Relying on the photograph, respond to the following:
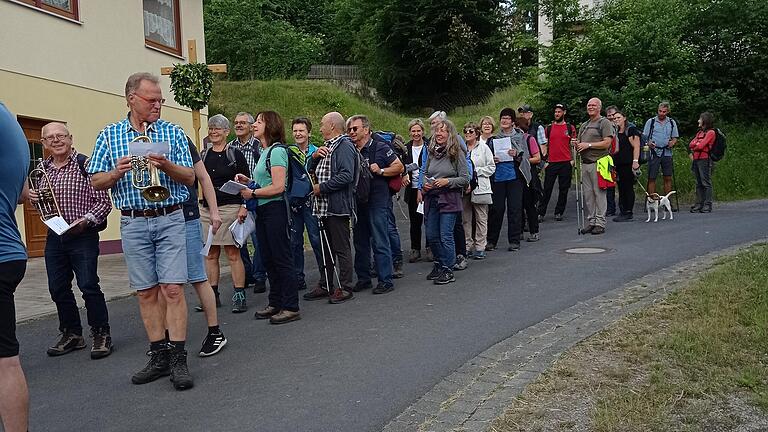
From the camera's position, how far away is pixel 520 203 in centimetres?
1044

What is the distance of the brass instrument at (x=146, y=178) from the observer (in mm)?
4656

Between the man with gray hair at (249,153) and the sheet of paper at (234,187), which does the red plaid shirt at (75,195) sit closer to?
the sheet of paper at (234,187)

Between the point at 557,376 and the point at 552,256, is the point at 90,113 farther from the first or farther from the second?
the point at 557,376

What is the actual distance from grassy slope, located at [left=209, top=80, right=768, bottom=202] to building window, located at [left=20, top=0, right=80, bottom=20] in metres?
11.7

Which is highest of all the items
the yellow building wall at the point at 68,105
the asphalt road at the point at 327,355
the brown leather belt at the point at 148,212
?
the yellow building wall at the point at 68,105

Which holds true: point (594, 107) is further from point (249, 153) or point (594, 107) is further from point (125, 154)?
point (125, 154)

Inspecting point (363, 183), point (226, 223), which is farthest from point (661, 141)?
point (226, 223)

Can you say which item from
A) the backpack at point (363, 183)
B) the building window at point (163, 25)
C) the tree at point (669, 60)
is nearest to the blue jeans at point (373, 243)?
the backpack at point (363, 183)

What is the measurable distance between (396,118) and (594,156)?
21718 mm

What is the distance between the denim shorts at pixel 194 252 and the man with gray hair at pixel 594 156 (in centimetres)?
763

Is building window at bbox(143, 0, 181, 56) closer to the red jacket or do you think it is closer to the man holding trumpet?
the man holding trumpet

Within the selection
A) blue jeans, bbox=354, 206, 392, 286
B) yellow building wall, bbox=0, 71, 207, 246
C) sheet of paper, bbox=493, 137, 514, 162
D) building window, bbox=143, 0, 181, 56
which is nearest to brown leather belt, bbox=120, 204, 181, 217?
blue jeans, bbox=354, 206, 392, 286

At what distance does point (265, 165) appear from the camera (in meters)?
6.70

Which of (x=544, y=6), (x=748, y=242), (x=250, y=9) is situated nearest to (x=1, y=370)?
(x=748, y=242)
